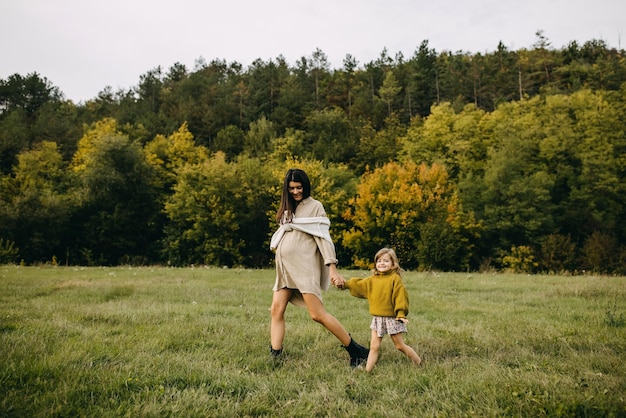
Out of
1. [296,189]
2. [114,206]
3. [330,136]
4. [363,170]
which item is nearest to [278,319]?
[296,189]

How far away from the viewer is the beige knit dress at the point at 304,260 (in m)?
5.32

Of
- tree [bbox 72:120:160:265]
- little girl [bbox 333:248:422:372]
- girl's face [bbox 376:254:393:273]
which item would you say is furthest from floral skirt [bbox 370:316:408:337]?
tree [bbox 72:120:160:265]

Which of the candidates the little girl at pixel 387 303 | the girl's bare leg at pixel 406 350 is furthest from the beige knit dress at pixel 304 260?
the girl's bare leg at pixel 406 350

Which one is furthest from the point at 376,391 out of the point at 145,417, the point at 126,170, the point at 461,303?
the point at 126,170

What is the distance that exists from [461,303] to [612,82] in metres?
52.1

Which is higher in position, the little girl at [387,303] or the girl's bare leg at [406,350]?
the little girl at [387,303]

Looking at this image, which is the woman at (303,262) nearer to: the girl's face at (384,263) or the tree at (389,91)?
the girl's face at (384,263)

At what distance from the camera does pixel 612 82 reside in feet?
160

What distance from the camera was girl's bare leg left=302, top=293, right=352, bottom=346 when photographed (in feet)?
17.1

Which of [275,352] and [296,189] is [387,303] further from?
[296,189]

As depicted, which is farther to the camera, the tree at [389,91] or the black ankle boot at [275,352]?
the tree at [389,91]

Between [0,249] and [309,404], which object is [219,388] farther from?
[0,249]

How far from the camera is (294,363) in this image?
5.10 m

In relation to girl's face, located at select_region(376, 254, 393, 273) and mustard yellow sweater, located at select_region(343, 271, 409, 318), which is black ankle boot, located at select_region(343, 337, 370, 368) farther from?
girl's face, located at select_region(376, 254, 393, 273)
